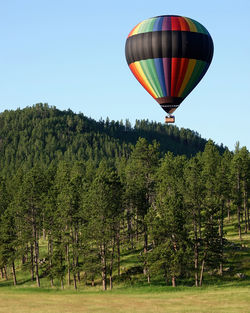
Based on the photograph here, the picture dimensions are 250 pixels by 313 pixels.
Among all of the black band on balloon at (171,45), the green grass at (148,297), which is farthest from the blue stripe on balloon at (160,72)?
the green grass at (148,297)

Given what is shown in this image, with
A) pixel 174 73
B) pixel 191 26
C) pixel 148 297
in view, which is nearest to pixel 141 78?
pixel 174 73

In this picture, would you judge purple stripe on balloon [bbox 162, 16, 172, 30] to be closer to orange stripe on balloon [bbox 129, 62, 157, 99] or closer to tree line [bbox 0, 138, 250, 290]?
orange stripe on balloon [bbox 129, 62, 157, 99]

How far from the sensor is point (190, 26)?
55781 millimetres

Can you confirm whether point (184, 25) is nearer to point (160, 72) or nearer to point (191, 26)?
point (191, 26)

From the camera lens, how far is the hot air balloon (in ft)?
181

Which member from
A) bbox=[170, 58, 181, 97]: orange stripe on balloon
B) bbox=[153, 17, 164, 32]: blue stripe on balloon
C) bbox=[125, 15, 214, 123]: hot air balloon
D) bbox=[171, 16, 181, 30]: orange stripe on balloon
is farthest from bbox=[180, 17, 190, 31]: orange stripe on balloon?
bbox=[170, 58, 181, 97]: orange stripe on balloon

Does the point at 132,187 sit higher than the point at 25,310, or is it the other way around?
the point at 132,187

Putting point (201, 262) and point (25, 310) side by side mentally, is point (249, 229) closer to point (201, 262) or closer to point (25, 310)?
point (201, 262)

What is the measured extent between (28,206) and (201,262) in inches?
1014

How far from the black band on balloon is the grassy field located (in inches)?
979

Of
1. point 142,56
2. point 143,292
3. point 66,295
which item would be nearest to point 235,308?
point 143,292

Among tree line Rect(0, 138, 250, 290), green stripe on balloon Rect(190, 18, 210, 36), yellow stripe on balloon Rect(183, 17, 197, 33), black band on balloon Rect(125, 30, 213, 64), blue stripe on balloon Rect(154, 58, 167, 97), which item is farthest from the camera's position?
tree line Rect(0, 138, 250, 290)

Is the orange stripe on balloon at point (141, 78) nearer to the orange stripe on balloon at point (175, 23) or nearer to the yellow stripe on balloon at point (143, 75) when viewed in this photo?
the yellow stripe on balloon at point (143, 75)

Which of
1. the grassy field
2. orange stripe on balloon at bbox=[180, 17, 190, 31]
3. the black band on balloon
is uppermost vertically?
orange stripe on balloon at bbox=[180, 17, 190, 31]
